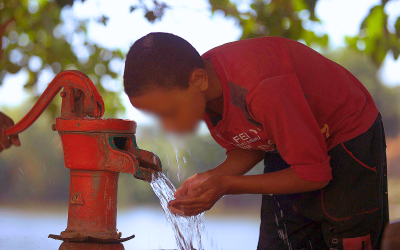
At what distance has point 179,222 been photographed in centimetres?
147

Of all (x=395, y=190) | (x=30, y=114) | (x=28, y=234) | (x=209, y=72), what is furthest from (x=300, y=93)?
(x=395, y=190)

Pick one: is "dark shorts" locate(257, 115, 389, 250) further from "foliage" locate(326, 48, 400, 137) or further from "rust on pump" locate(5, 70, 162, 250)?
"foliage" locate(326, 48, 400, 137)

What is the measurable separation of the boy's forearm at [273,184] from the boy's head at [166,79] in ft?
0.76

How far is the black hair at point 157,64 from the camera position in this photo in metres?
1.20

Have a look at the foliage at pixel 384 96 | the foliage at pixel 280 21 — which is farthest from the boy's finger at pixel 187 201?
the foliage at pixel 384 96

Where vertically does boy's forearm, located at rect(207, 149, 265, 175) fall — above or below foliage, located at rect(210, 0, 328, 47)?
below

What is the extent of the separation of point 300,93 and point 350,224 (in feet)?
1.72

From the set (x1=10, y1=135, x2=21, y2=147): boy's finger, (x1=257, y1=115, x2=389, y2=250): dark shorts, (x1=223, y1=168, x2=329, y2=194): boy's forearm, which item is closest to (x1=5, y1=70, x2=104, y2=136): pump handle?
(x1=10, y1=135, x2=21, y2=147): boy's finger

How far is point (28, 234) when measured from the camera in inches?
190

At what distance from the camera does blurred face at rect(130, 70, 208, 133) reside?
4.00ft

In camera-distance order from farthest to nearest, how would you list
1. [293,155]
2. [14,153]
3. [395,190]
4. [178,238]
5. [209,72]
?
[395,190], [14,153], [178,238], [209,72], [293,155]

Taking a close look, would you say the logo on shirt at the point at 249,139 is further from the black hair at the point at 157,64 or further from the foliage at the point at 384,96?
the foliage at the point at 384,96

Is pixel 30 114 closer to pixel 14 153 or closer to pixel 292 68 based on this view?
pixel 292 68

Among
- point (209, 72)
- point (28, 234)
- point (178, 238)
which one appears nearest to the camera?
point (209, 72)
